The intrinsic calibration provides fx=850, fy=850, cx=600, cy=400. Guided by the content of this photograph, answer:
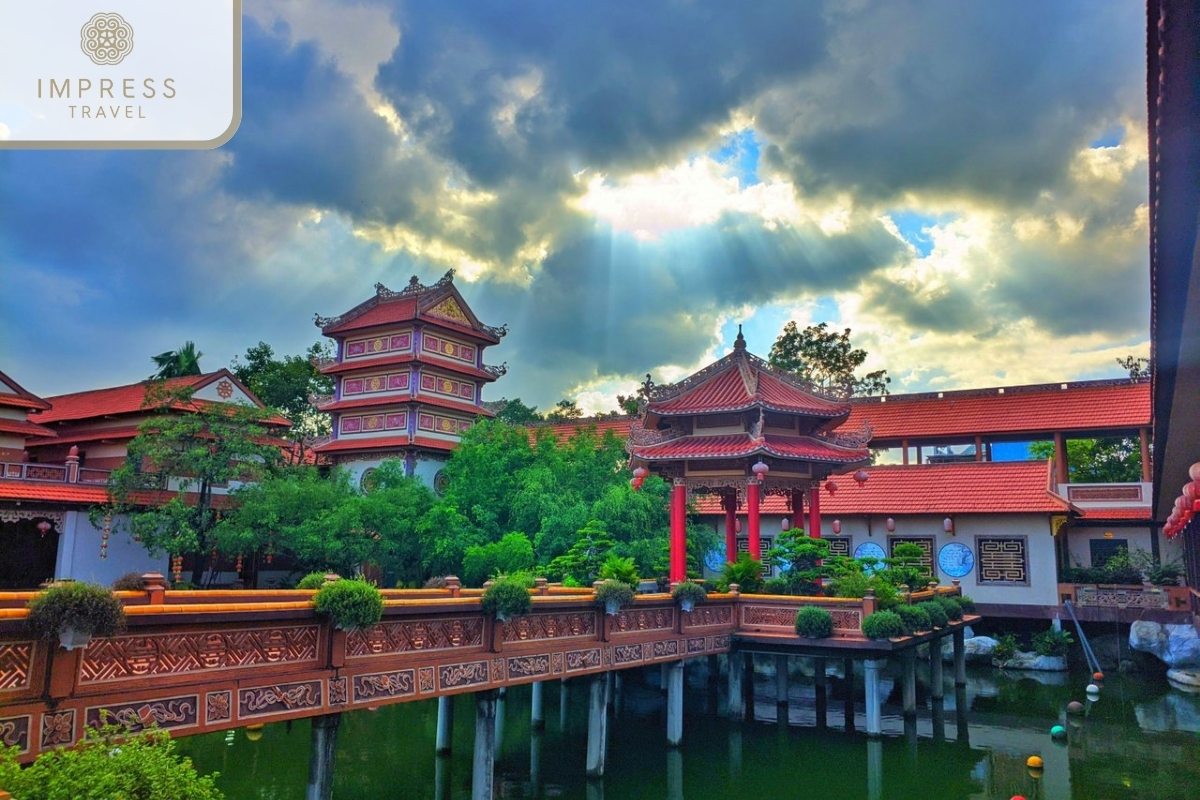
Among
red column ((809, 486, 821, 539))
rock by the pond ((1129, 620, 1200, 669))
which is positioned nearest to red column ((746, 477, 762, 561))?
red column ((809, 486, 821, 539))

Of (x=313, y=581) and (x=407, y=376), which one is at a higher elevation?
(x=407, y=376)

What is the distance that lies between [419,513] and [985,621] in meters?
16.4

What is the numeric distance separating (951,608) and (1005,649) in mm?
6099

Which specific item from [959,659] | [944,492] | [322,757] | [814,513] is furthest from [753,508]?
[944,492]

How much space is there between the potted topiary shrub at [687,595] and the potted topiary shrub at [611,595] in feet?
6.26

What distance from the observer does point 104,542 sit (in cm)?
2239

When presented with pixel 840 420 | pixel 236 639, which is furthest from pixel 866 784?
pixel 236 639

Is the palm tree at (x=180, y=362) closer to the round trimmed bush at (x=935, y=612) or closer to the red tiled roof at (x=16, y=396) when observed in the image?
the red tiled roof at (x=16, y=396)

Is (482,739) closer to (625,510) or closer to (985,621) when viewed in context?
(625,510)

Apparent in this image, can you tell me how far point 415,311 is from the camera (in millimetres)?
27641

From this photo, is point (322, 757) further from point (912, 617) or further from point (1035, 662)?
point (1035, 662)

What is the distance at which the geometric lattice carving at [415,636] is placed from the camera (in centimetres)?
826

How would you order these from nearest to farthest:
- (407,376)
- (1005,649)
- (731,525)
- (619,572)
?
(619,572), (731,525), (1005,649), (407,376)

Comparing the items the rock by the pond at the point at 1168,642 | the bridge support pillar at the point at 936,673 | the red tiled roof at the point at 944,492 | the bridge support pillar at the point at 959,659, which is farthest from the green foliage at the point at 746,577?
the rock by the pond at the point at 1168,642
